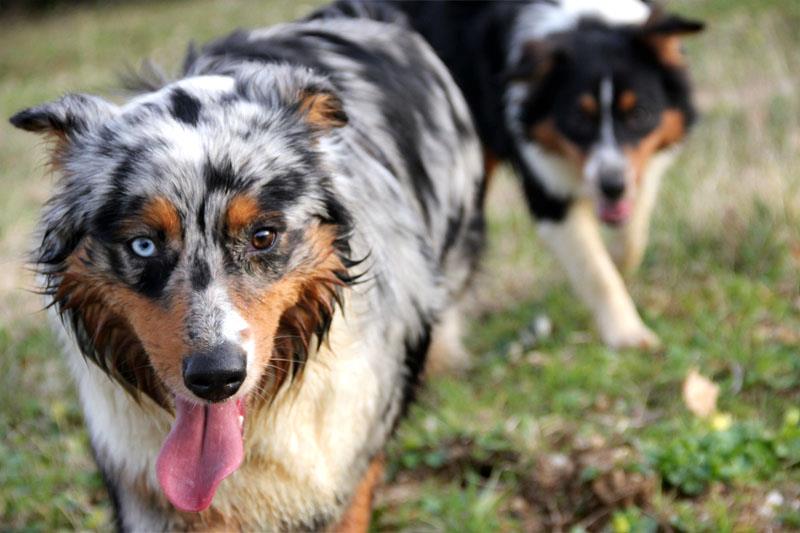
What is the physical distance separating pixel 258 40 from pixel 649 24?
8.24ft

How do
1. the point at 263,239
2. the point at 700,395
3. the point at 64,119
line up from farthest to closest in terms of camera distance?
the point at 700,395 < the point at 64,119 < the point at 263,239

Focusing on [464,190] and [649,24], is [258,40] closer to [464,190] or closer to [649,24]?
[464,190]

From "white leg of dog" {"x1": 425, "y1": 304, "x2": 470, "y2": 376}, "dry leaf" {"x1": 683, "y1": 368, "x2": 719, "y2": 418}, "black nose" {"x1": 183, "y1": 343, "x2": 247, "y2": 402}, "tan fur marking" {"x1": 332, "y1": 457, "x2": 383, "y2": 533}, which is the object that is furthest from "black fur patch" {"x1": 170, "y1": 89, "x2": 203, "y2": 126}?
"dry leaf" {"x1": 683, "y1": 368, "x2": 719, "y2": 418}

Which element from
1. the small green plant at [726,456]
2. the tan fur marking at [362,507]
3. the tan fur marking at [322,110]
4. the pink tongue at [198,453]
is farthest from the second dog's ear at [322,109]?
the small green plant at [726,456]

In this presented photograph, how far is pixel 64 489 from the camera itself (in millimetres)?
4105

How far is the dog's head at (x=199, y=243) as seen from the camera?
262cm

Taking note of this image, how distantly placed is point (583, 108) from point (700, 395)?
1786 millimetres

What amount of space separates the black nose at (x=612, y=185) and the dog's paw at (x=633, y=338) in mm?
669

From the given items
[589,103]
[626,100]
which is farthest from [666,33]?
[589,103]

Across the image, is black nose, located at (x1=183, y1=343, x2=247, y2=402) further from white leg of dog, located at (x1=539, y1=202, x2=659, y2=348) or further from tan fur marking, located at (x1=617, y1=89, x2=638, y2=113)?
tan fur marking, located at (x1=617, y1=89, x2=638, y2=113)

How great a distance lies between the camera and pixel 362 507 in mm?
3371

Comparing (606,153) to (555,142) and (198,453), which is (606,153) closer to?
(555,142)

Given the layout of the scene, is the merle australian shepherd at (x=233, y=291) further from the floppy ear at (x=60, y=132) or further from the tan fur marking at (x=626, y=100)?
the tan fur marking at (x=626, y=100)

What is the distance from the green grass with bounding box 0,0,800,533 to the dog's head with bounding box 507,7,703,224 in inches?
22.7
